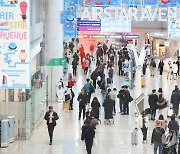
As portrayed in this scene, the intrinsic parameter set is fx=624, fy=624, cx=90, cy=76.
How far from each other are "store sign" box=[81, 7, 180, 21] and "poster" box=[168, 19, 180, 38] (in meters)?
0.59

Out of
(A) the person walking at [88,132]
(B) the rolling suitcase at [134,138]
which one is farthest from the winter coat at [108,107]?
(A) the person walking at [88,132]

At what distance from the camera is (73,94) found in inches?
1089

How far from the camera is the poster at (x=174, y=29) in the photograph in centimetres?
3794

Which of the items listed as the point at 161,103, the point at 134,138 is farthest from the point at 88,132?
the point at 161,103

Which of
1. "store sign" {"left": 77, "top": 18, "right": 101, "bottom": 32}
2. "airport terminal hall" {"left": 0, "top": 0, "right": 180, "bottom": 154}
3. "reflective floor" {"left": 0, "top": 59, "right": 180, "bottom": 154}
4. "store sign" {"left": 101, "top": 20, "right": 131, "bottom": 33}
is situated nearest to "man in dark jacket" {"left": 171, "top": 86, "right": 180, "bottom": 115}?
"airport terminal hall" {"left": 0, "top": 0, "right": 180, "bottom": 154}

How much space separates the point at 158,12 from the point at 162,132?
68.0 ft

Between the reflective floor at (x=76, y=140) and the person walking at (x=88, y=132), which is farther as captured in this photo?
the reflective floor at (x=76, y=140)

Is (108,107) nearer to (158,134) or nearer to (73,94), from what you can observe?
(73,94)

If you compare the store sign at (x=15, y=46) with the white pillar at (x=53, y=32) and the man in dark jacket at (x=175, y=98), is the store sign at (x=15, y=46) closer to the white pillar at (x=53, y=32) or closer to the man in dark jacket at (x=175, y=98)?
the man in dark jacket at (x=175, y=98)

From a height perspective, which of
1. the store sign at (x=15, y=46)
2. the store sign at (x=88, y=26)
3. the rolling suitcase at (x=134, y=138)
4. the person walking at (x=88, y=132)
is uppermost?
the store sign at (x=15, y=46)

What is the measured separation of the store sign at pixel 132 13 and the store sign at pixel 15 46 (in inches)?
719

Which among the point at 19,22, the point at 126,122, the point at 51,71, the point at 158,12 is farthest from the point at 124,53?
the point at 19,22

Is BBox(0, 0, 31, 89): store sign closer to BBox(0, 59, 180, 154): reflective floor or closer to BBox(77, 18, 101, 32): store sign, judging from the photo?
BBox(0, 59, 180, 154): reflective floor

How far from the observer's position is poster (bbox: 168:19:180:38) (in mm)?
37938
